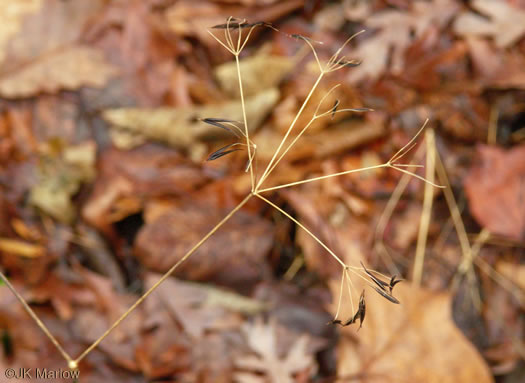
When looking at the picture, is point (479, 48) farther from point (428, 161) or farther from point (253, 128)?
point (253, 128)

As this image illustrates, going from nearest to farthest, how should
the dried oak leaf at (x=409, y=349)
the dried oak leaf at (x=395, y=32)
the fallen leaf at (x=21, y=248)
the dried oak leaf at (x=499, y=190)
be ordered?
the dried oak leaf at (x=409, y=349) < the fallen leaf at (x=21, y=248) < the dried oak leaf at (x=499, y=190) < the dried oak leaf at (x=395, y=32)

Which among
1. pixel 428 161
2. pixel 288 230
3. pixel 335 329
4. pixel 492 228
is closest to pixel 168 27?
pixel 288 230

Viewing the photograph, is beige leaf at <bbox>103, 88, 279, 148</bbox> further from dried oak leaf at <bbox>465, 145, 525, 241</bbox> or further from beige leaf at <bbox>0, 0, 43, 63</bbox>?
dried oak leaf at <bbox>465, 145, 525, 241</bbox>

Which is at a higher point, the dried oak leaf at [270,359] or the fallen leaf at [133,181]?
Answer: the fallen leaf at [133,181]

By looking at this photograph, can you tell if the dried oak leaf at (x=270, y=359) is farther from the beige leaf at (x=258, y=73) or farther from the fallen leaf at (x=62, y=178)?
the beige leaf at (x=258, y=73)

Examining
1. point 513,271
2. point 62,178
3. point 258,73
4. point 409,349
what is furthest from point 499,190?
point 62,178

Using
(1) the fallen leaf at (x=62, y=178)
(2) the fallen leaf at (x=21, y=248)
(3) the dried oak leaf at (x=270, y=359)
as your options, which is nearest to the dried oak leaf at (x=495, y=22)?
(3) the dried oak leaf at (x=270, y=359)

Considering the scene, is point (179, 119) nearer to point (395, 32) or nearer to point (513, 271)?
point (395, 32)
